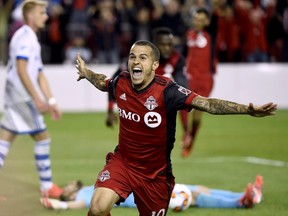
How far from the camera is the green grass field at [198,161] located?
10.0 metres

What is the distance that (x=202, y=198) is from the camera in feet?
31.7

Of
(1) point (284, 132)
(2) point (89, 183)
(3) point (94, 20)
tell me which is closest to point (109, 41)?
(3) point (94, 20)

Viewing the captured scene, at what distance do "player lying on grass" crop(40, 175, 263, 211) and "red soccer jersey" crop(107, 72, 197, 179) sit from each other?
1.70 m

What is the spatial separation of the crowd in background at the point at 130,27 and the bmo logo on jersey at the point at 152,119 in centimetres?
1556

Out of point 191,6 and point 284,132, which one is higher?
point 191,6

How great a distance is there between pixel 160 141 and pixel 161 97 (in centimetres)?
44

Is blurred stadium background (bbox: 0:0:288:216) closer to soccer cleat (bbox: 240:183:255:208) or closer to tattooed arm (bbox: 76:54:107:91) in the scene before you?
soccer cleat (bbox: 240:183:255:208)

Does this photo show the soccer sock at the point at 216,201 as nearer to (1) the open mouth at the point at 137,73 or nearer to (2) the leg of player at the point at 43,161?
(2) the leg of player at the point at 43,161

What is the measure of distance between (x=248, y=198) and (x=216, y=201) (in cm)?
39


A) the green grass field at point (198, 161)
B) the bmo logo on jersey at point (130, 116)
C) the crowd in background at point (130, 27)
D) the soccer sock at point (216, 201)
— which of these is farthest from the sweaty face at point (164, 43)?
the crowd in background at point (130, 27)

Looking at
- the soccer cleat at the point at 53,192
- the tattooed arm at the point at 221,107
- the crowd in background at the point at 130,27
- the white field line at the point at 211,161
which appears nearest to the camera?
the tattooed arm at the point at 221,107

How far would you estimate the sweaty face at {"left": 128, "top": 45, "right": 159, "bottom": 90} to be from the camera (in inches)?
296

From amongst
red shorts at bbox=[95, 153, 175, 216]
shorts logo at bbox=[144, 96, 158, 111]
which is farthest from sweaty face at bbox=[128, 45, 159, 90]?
red shorts at bbox=[95, 153, 175, 216]

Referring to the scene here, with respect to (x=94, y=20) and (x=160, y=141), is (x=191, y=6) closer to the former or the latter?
(x=94, y=20)
